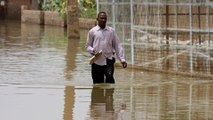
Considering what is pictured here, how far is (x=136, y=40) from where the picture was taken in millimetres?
18203

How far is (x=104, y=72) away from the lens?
14.0 metres

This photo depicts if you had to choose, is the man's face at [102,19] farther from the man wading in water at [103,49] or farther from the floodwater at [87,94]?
the floodwater at [87,94]

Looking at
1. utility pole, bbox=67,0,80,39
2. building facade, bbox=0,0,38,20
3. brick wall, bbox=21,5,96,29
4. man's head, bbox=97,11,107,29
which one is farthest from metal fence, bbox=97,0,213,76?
building facade, bbox=0,0,38,20

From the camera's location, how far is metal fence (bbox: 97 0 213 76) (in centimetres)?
1636

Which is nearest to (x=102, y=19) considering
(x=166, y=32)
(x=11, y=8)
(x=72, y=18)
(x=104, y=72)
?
(x=104, y=72)

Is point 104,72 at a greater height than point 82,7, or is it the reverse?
point 82,7

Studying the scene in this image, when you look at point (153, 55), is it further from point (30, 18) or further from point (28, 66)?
point (30, 18)

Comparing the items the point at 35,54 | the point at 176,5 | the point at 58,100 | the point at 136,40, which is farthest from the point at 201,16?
the point at 35,54

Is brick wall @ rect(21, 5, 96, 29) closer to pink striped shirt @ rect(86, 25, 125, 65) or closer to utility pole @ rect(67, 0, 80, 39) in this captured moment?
utility pole @ rect(67, 0, 80, 39)

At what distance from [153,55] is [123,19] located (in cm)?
157

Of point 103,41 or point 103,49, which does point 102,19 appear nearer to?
point 103,41

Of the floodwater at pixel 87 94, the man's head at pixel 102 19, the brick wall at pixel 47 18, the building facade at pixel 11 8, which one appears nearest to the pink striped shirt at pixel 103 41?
the man's head at pixel 102 19

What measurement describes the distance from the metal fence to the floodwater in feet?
1.48

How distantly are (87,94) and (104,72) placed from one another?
635mm
